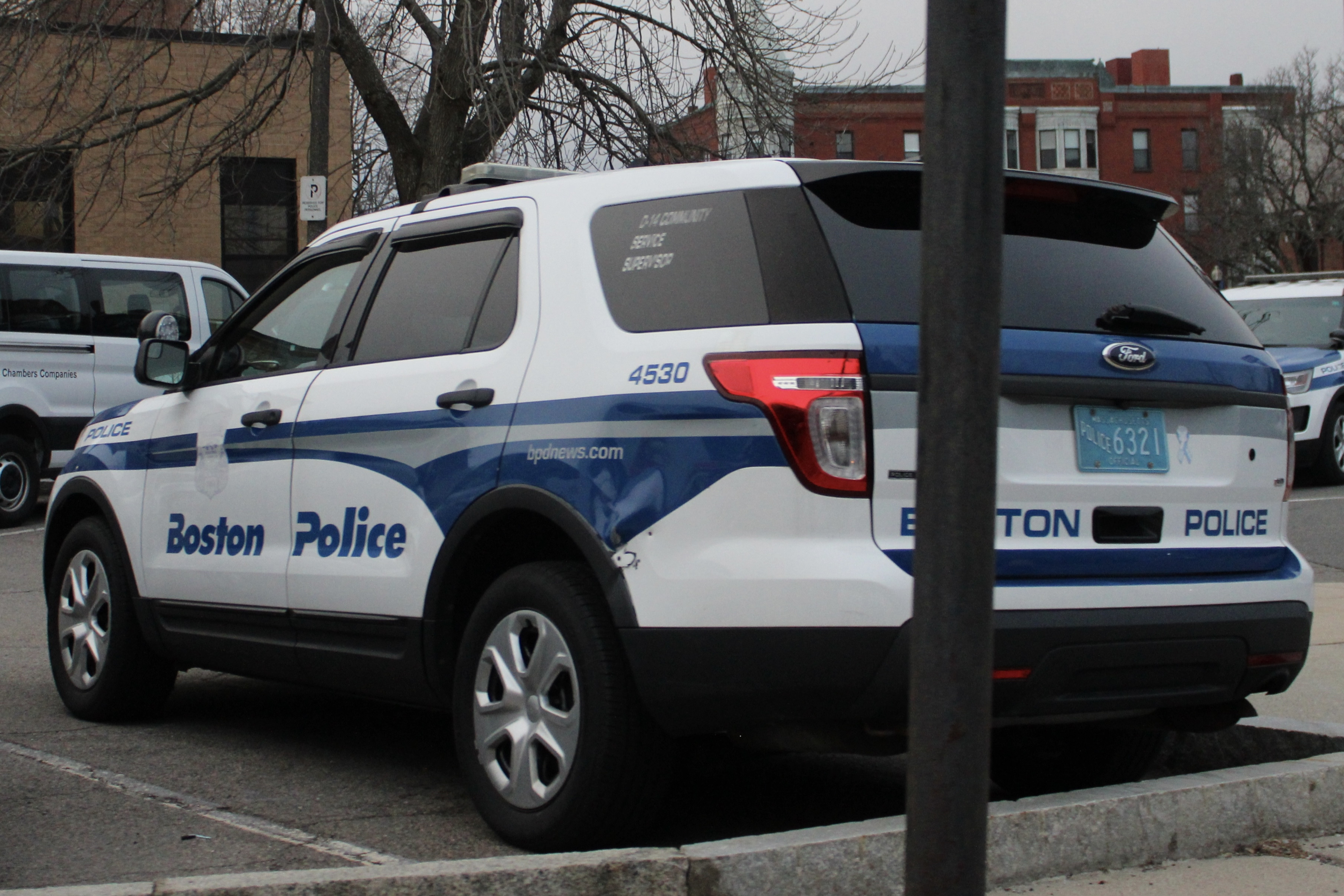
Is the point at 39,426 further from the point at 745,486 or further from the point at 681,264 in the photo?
the point at 745,486

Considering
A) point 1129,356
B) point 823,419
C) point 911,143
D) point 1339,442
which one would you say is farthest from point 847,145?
point 823,419

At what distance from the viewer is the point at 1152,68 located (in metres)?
70.0

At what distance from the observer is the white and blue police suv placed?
353cm

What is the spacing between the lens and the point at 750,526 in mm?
3543

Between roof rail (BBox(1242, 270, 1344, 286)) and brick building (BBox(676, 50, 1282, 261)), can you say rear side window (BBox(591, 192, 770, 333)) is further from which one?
brick building (BBox(676, 50, 1282, 261))

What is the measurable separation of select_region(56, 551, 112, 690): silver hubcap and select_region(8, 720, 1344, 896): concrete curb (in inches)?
107

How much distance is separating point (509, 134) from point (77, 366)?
214 inches

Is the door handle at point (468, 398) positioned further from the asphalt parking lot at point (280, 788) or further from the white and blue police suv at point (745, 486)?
the asphalt parking lot at point (280, 788)

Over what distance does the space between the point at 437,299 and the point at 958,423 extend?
2697 mm

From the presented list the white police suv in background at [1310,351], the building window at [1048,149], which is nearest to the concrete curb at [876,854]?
the white police suv in background at [1310,351]

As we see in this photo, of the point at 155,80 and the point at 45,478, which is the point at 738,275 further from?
the point at 155,80

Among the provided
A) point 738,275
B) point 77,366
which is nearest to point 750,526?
point 738,275

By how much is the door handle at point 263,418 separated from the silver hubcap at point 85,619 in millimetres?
Result: 1173

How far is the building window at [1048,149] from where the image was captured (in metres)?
64.8
